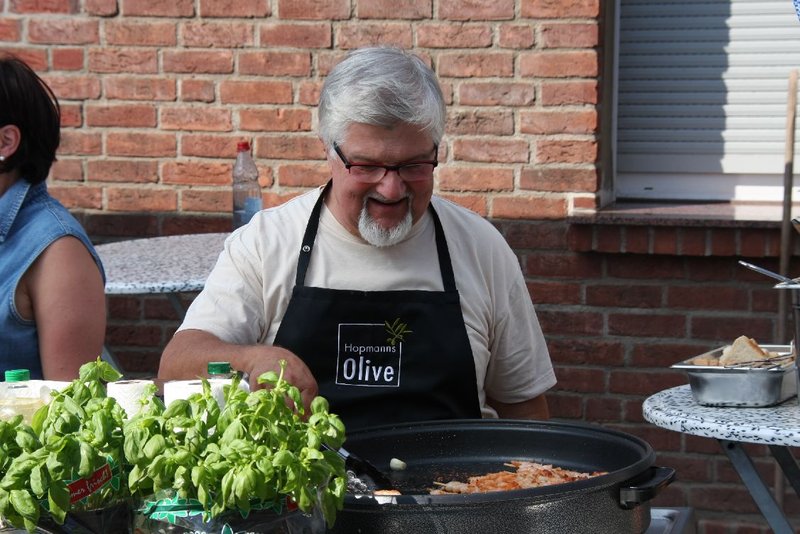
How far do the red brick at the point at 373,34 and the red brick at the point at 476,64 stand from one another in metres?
0.14

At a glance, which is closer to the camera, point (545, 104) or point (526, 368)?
point (526, 368)

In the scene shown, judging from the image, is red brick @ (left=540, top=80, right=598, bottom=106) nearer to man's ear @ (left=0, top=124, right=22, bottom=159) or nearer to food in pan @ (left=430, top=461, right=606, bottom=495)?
man's ear @ (left=0, top=124, right=22, bottom=159)

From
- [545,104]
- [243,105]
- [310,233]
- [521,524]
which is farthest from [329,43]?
[521,524]

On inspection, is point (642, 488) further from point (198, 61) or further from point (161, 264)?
point (198, 61)

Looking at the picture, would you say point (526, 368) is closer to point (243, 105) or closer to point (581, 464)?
point (581, 464)

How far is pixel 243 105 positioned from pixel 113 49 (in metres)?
0.50

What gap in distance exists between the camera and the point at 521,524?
5.06 ft

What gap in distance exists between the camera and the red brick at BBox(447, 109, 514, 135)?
4016 millimetres

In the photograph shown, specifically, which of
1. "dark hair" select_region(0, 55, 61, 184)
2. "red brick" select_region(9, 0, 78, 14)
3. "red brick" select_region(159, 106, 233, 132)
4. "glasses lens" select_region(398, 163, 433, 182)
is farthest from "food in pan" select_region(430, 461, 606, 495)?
"red brick" select_region(9, 0, 78, 14)

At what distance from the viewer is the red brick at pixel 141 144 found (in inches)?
168

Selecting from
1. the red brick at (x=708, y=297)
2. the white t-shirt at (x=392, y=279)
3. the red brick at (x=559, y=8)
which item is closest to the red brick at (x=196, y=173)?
the red brick at (x=559, y=8)

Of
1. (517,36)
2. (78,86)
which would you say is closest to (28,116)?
(78,86)

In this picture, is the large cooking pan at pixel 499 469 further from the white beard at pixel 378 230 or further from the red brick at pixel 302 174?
the red brick at pixel 302 174

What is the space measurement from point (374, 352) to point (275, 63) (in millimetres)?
1974
